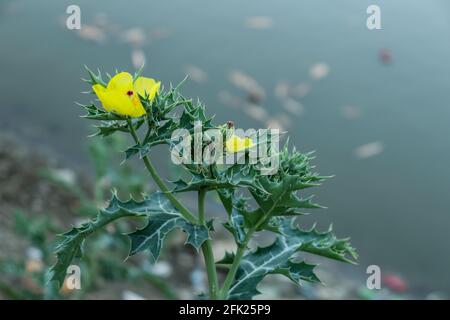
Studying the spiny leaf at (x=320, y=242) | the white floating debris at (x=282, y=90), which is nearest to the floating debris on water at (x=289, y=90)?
the white floating debris at (x=282, y=90)

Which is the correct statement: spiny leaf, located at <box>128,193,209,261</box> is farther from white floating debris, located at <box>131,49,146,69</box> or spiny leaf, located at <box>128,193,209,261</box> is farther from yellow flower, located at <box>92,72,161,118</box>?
white floating debris, located at <box>131,49,146,69</box>

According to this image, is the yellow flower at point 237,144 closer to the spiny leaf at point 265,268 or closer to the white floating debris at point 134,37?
the spiny leaf at point 265,268

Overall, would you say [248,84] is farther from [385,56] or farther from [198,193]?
[198,193]

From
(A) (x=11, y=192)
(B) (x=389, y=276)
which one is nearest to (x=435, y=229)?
(B) (x=389, y=276)

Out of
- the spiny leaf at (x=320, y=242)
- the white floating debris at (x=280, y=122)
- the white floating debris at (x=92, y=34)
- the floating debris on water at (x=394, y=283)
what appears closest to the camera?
the spiny leaf at (x=320, y=242)

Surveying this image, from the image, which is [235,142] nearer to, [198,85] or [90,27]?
[198,85]
